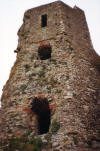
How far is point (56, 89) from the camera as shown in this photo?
6.51m

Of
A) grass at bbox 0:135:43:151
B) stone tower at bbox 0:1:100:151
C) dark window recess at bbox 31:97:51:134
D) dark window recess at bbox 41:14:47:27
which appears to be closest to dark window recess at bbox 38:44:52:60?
stone tower at bbox 0:1:100:151

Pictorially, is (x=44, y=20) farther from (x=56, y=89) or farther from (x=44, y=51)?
(x=56, y=89)

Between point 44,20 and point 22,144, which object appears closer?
point 22,144

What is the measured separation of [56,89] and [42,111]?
1.07 metres

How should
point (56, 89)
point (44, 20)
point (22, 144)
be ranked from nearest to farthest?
point (22, 144)
point (56, 89)
point (44, 20)

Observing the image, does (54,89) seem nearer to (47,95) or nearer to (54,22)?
(47,95)

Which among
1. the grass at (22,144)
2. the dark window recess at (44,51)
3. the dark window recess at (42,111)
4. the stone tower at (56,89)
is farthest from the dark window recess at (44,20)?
the grass at (22,144)

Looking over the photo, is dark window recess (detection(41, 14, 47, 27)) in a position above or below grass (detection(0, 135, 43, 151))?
above

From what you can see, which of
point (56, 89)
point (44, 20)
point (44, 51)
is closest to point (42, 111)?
point (56, 89)

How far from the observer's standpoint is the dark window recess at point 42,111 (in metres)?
6.56

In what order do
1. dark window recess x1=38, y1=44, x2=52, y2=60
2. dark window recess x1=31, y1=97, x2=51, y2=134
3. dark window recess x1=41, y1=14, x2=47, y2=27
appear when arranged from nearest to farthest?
dark window recess x1=31, y1=97, x2=51, y2=134, dark window recess x1=38, y1=44, x2=52, y2=60, dark window recess x1=41, y1=14, x2=47, y2=27

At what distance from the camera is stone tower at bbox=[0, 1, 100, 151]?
5.54m

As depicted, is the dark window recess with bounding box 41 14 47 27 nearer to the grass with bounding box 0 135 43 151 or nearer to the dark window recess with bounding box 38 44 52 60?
the dark window recess with bounding box 38 44 52 60

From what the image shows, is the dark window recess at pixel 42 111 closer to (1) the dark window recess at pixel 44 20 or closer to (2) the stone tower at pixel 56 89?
(2) the stone tower at pixel 56 89
